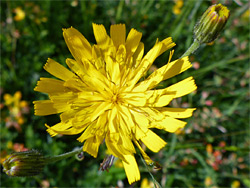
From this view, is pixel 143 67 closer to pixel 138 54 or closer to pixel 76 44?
pixel 138 54

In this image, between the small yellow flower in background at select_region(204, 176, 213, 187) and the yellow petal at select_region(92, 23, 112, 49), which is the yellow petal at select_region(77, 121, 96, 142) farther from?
the small yellow flower in background at select_region(204, 176, 213, 187)

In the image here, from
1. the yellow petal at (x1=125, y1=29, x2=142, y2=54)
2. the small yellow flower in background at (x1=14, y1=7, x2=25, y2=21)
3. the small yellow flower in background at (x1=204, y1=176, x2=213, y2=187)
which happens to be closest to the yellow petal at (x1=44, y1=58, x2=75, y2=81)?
the yellow petal at (x1=125, y1=29, x2=142, y2=54)

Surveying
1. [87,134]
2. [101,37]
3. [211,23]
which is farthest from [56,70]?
[211,23]

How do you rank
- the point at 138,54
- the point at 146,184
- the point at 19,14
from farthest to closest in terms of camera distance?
the point at 19,14, the point at 146,184, the point at 138,54

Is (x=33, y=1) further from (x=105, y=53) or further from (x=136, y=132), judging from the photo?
(x=136, y=132)

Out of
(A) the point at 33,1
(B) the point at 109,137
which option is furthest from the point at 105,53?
(A) the point at 33,1

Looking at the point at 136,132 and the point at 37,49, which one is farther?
the point at 37,49
